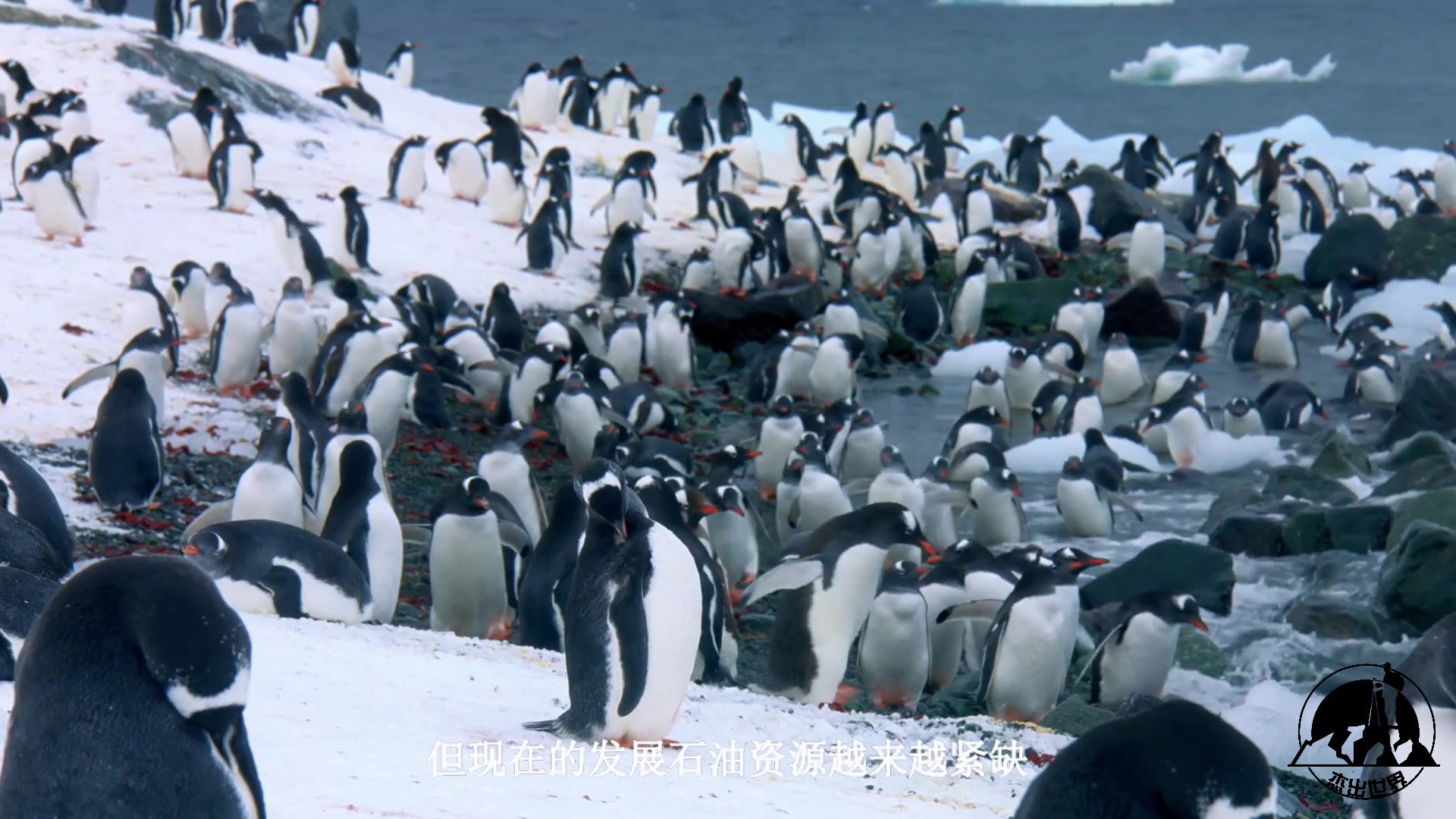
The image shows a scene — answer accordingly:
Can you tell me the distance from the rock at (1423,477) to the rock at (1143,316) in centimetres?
522

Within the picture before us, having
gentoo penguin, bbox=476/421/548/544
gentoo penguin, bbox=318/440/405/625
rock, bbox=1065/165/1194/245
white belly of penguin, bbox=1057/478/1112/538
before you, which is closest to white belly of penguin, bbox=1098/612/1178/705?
white belly of penguin, bbox=1057/478/1112/538

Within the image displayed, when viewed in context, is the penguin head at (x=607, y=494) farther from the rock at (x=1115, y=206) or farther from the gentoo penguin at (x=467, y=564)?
the rock at (x=1115, y=206)

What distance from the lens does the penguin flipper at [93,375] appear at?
27.6 ft

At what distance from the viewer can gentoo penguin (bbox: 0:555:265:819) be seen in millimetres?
1975

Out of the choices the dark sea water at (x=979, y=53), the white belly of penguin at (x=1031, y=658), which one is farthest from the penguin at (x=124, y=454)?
the dark sea water at (x=979, y=53)

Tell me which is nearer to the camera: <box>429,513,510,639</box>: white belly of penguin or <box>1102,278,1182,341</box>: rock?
<box>429,513,510,639</box>: white belly of penguin

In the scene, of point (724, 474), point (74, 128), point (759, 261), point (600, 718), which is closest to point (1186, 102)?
point (759, 261)

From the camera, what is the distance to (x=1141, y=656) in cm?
603

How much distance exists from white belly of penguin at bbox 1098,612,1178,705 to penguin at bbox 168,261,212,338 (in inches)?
265

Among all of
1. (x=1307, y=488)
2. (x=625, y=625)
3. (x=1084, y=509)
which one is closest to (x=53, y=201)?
(x=1084, y=509)

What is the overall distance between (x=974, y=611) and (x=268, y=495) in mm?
2964

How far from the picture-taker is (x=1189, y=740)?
1936mm

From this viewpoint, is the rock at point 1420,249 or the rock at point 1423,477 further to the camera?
the rock at point 1420,249

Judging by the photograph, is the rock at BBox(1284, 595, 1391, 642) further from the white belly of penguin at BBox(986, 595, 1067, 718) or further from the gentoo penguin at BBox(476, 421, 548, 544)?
the gentoo penguin at BBox(476, 421, 548, 544)
